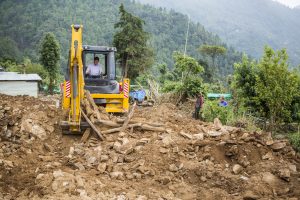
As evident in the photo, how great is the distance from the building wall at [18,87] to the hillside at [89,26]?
47.9m

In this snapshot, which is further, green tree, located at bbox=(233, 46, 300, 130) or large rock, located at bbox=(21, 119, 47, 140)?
green tree, located at bbox=(233, 46, 300, 130)

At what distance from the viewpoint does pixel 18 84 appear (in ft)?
87.3

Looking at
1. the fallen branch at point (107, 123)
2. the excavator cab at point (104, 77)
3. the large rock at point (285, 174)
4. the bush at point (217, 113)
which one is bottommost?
the large rock at point (285, 174)

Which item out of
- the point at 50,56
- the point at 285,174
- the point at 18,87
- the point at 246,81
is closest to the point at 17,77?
the point at 18,87

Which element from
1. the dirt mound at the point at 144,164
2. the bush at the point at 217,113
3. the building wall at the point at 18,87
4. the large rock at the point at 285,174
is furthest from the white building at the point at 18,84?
the large rock at the point at 285,174

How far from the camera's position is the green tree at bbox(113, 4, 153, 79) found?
34344 millimetres

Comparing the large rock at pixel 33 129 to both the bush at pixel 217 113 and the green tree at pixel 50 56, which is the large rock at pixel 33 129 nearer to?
the bush at pixel 217 113

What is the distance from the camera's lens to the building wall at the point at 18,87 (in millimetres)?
26234

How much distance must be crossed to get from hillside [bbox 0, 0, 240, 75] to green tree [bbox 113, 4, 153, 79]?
41172 mm

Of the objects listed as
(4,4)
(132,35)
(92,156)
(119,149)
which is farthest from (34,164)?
(4,4)

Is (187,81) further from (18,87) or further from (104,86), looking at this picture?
(18,87)

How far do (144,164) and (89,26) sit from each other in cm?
10517

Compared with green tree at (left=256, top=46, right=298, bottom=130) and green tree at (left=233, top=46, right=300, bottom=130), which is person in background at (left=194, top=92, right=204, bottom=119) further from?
green tree at (left=256, top=46, right=298, bottom=130)

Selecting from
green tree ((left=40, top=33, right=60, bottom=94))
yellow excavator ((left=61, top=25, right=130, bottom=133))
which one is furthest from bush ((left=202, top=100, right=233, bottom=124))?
green tree ((left=40, top=33, right=60, bottom=94))
